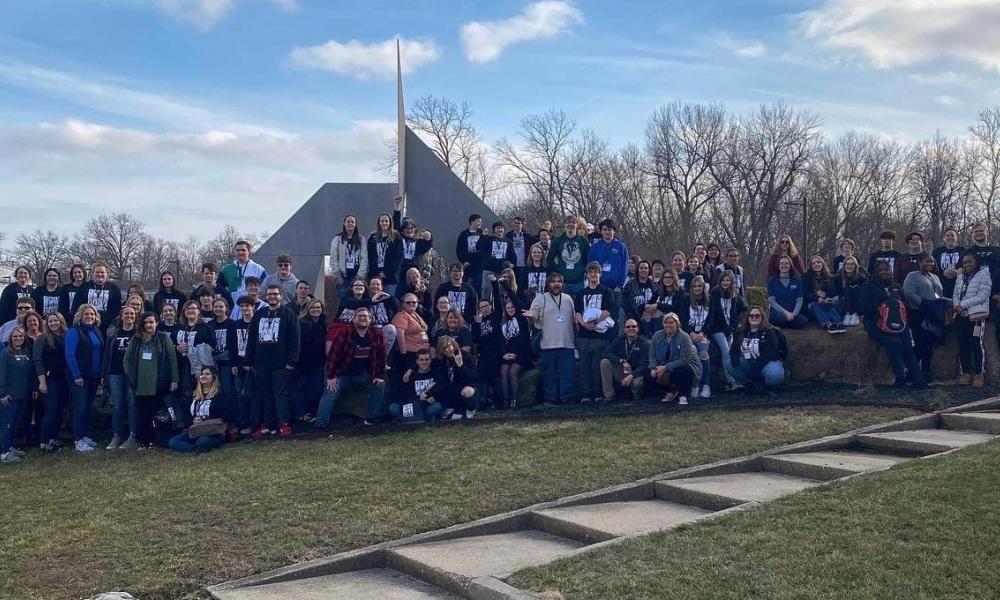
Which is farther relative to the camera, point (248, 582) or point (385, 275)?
point (385, 275)

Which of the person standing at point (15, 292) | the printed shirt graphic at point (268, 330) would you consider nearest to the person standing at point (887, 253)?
the printed shirt graphic at point (268, 330)

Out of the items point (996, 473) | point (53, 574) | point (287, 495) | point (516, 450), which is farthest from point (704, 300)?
point (53, 574)

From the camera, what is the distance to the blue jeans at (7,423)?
31.5ft

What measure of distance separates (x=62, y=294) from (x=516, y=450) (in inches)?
268

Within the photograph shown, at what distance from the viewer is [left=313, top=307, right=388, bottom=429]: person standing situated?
10250mm

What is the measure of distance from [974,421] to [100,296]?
10.3m

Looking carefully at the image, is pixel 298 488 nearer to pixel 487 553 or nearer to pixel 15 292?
pixel 487 553

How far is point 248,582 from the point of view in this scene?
17.4 feet

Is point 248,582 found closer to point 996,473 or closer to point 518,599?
point 518,599

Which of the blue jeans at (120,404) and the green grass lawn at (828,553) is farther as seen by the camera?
the blue jeans at (120,404)

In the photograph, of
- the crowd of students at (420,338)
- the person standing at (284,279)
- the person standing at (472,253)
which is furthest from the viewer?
the person standing at (472,253)

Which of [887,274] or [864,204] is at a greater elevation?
[864,204]

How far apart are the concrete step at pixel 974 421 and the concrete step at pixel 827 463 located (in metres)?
1.26

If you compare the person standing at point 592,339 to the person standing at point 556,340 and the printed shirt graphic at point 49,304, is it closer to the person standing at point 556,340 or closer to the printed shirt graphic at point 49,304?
the person standing at point 556,340
